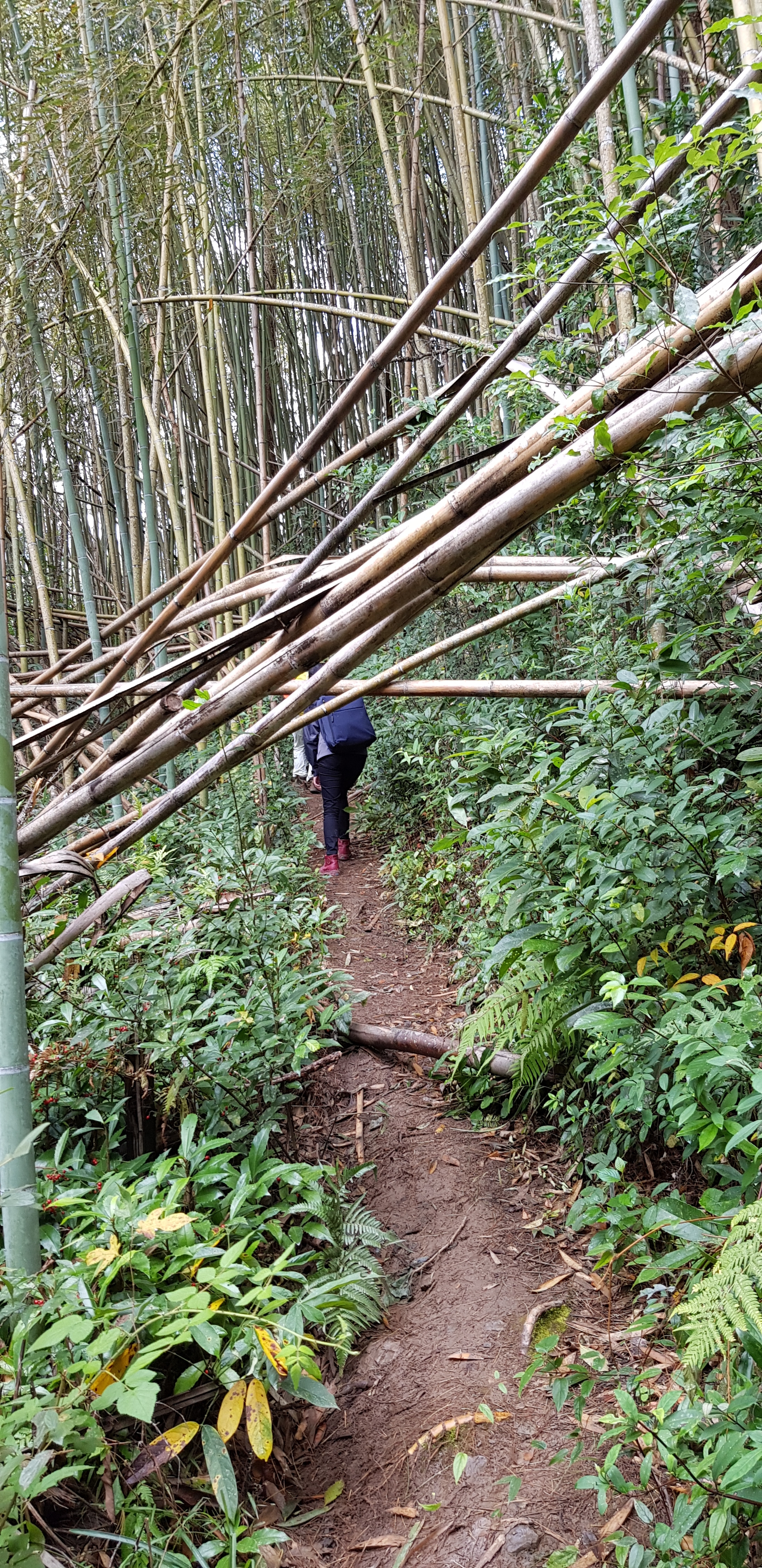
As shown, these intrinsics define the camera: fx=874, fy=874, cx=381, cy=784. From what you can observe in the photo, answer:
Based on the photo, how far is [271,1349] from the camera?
1352mm

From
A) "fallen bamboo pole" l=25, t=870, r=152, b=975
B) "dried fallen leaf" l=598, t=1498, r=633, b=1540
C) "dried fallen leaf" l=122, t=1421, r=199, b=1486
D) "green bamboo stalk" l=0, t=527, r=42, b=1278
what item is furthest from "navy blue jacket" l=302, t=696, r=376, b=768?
"dried fallen leaf" l=598, t=1498, r=633, b=1540

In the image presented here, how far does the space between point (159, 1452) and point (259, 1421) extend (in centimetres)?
16

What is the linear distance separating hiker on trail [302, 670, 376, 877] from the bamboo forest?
77cm

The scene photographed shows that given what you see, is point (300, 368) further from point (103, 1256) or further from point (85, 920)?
point (103, 1256)

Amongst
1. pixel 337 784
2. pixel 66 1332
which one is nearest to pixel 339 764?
pixel 337 784

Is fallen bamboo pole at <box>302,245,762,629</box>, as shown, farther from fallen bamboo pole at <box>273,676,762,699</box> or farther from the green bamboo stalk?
fallen bamboo pole at <box>273,676,762,699</box>

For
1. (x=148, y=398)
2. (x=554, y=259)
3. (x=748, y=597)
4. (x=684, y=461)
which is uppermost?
(x=148, y=398)

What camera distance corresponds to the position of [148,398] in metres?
5.54

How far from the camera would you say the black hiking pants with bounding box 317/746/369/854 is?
15.4 ft

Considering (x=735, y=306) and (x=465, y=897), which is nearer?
(x=735, y=306)

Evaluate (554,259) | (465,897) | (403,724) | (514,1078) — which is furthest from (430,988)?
(554,259)

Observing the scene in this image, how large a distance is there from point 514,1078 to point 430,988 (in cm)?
93

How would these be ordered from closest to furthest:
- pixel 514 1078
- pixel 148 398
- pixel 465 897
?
1. pixel 514 1078
2. pixel 465 897
3. pixel 148 398

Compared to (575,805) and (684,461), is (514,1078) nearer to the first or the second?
(575,805)
